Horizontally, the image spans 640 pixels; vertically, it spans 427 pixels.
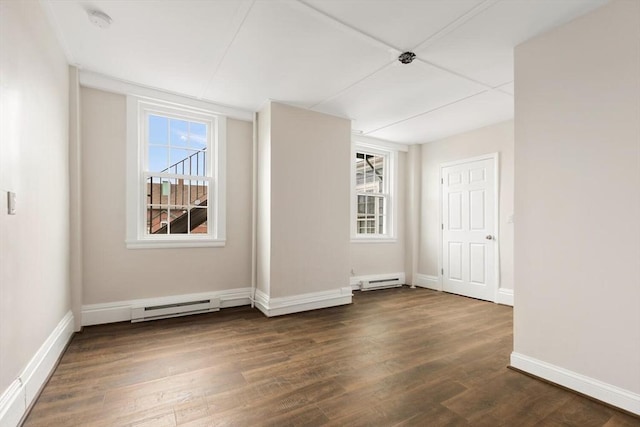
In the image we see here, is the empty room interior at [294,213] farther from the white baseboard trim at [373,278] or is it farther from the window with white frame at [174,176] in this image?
the white baseboard trim at [373,278]

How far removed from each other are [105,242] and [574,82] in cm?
444

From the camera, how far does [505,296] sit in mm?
4293

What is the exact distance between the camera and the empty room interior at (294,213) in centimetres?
186

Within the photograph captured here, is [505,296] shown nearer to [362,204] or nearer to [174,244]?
[362,204]

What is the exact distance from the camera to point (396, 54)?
2.64 metres

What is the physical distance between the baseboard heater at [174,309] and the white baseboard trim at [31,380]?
2.39 feet

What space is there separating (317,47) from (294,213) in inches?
76.4

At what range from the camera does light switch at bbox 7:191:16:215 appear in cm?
162

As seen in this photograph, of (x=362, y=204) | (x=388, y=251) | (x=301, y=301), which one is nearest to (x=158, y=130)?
(x=301, y=301)

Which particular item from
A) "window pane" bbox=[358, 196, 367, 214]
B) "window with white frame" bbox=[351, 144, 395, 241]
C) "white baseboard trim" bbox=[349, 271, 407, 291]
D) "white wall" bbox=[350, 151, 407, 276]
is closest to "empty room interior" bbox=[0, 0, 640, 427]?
"white baseboard trim" bbox=[349, 271, 407, 291]

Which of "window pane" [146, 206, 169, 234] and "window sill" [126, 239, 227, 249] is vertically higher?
"window pane" [146, 206, 169, 234]

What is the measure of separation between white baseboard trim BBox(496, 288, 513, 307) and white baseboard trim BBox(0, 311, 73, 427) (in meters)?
5.00

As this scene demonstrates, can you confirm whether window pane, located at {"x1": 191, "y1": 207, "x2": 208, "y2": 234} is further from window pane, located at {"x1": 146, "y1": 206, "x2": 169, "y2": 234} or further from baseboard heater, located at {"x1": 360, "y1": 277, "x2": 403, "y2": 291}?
baseboard heater, located at {"x1": 360, "y1": 277, "x2": 403, "y2": 291}

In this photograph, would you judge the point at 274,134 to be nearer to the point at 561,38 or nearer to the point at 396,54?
the point at 396,54
